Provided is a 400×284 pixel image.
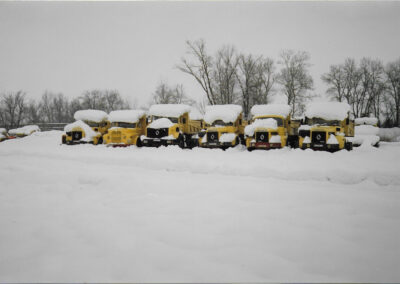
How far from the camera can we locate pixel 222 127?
13.1m

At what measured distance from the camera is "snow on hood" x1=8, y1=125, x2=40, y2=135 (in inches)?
908

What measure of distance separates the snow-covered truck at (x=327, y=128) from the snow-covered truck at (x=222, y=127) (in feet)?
11.3

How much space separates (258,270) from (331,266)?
75 centimetres

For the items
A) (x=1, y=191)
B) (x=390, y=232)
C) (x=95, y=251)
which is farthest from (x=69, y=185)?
(x=390, y=232)

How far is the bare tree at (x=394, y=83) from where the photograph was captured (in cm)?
1390

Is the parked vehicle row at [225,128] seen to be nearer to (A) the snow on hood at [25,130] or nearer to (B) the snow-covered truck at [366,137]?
(B) the snow-covered truck at [366,137]

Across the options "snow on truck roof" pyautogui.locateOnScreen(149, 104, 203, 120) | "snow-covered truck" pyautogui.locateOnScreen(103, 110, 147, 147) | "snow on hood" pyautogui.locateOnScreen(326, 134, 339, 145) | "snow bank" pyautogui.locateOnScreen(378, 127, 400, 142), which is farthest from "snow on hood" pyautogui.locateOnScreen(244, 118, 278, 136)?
"snow bank" pyautogui.locateOnScreen(378, 127, 400, 142)

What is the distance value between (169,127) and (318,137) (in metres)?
7.54

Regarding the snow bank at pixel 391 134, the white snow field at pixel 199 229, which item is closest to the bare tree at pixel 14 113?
the white snow field at pixel 199 229

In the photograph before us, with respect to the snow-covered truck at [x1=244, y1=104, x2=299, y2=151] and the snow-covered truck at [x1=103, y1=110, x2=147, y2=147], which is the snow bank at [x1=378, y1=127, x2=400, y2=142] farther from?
the snow-covered truck at [x1=103, y1=110, x2=147, y2=147]

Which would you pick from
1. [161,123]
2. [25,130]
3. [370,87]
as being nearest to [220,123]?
[161,123]

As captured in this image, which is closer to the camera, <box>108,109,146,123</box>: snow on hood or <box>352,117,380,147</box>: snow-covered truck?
<box>352,117,380,147</box>: snow-covered truck

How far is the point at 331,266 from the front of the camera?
7.81 feet

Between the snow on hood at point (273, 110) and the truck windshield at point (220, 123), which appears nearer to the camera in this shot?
the snow on hood at point (273, 110)
